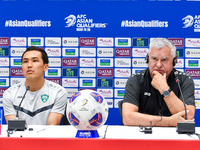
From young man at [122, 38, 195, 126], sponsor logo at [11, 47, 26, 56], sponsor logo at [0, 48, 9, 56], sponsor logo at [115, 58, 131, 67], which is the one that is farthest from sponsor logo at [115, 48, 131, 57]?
sponsor logo at [0, 48, 9, 56]

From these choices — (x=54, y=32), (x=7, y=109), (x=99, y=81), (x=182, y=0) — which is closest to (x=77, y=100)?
(x=7, y=109)

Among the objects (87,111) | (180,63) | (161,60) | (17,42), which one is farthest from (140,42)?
(87,111)

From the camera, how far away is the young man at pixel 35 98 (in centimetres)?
225

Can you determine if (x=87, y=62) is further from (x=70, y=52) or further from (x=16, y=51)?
(x=16, y=51)

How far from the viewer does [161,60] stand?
6.53 ft

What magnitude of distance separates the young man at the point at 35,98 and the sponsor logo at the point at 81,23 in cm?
93

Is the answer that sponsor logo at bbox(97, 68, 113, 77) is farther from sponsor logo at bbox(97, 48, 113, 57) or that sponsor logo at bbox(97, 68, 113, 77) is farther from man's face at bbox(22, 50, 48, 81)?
man's face at bbox(22, 50, 48, 81)

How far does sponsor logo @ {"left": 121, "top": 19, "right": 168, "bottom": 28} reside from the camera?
305 cm

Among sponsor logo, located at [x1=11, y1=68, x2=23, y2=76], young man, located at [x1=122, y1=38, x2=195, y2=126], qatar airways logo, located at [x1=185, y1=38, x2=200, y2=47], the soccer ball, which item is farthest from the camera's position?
sponsor logo, located at [x1=11, y1=68, x2=23, y2=76]

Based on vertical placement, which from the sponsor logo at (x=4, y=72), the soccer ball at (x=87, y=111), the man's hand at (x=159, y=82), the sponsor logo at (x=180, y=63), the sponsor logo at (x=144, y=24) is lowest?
the soccer ball at (x=87, y=111)

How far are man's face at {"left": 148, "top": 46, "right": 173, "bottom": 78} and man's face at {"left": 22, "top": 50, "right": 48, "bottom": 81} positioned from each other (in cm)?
119

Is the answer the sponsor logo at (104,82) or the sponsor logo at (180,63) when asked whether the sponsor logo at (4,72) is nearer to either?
the sponsor logo at (104,82)

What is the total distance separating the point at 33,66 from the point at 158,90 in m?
1.34

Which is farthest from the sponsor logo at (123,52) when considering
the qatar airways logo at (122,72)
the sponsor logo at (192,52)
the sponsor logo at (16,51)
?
the sponsor logo at (16,51)
